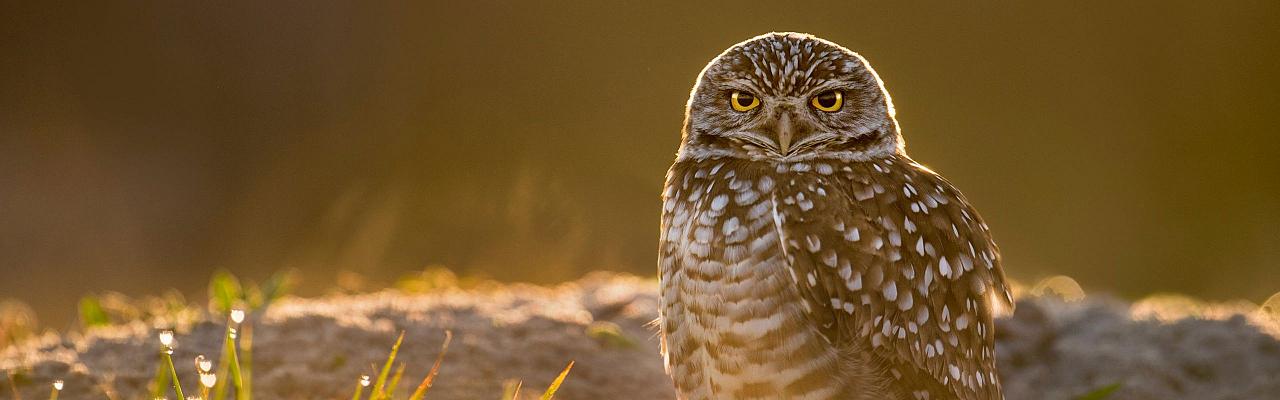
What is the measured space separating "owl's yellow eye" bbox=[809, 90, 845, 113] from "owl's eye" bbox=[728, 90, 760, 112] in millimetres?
166

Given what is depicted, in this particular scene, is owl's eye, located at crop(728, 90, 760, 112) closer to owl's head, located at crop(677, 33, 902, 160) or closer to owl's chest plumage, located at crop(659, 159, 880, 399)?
owl's head, located at crop(677, 33, 902, 160)

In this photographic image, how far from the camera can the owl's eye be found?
3238 millimetres

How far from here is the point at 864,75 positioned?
328 centimetres

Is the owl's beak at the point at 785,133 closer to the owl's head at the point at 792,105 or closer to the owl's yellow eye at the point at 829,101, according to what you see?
the owl's head at the point at 792,105

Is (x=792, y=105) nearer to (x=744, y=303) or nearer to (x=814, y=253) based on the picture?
(x=814, y=253)

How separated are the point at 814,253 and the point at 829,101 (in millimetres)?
511

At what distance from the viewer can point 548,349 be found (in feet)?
13.8

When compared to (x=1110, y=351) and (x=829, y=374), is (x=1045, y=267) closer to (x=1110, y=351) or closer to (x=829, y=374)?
(x=1110, y=351)

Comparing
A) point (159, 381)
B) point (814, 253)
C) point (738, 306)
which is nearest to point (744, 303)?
point (738, 306)

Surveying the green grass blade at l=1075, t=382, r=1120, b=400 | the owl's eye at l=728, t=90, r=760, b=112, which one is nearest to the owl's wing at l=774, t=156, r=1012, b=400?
the owl's eye at l=728, t=90, r=760, b=112

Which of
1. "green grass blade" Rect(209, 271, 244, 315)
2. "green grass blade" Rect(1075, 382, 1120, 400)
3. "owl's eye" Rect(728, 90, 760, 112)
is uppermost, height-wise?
"green grass blade" Rect(209, 271, 244, 315)

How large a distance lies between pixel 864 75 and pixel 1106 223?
232 inches

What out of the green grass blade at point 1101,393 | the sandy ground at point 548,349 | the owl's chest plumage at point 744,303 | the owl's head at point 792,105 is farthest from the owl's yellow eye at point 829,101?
the green grass blade at point 1101,393

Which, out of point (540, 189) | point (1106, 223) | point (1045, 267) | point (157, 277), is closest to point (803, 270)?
point (540, 189)
